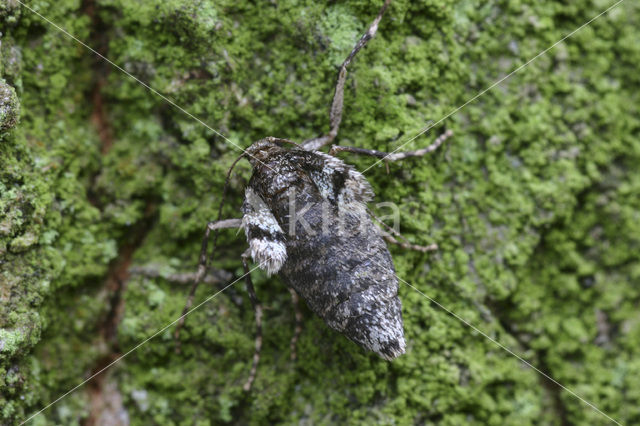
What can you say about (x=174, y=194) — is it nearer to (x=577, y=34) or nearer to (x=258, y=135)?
(x=258, y=135)

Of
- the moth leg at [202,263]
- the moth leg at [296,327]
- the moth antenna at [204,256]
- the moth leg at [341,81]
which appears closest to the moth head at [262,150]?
the moth antenna at [204,256]

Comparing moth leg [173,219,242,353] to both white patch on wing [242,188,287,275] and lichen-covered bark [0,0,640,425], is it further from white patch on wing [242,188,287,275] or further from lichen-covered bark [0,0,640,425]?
white patch on wing [242,188,287,275]

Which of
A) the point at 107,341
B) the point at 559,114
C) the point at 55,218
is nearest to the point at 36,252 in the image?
the point at 55,218

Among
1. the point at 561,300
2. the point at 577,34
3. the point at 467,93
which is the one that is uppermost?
the point at 577,34

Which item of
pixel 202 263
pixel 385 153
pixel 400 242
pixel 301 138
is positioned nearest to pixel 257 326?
pixel 202 263

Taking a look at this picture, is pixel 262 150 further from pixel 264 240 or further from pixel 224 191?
pixel 264 240

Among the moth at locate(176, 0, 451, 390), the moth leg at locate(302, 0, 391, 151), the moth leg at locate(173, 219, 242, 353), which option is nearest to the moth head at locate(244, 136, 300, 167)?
the moth at locate(176, 0, 451, 390)

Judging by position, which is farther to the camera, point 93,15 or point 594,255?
point 594,255
